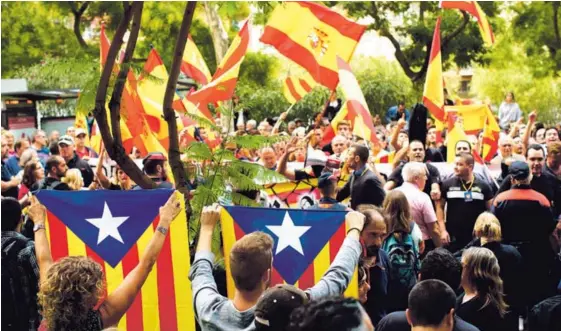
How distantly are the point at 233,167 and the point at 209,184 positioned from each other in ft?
0.58

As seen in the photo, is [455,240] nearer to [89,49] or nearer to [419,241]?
[419,241]

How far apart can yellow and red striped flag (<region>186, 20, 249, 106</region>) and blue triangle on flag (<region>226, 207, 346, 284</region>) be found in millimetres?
3804

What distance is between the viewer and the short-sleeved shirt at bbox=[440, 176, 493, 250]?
349 inches

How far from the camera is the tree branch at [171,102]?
5.40 m

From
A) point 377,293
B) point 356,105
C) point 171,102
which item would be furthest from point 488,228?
point 356,105

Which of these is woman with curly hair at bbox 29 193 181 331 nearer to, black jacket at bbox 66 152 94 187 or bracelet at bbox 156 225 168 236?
bracelet at bbox 156 225 168 236

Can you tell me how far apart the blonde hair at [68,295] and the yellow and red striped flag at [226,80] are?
4.79 m

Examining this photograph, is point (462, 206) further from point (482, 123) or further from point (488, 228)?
point (482, 123)

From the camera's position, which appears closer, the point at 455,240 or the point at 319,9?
the point at 455,240

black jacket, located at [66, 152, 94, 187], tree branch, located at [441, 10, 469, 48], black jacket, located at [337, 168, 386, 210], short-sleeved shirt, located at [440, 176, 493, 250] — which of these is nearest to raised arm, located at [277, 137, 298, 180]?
black jacket, located at [337, 168, 386, 210]

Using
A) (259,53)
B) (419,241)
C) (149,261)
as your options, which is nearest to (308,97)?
(259,53)

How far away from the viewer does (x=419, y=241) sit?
700 centimetres

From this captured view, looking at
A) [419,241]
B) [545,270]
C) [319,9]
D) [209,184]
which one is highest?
[319,9]

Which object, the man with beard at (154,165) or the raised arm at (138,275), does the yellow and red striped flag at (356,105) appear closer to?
the man with beard at (154,165)
